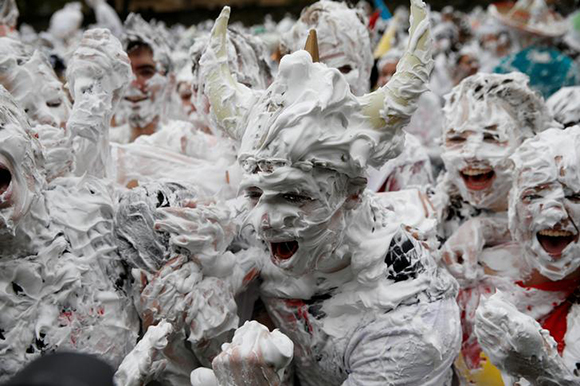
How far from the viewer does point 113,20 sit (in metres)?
11.6

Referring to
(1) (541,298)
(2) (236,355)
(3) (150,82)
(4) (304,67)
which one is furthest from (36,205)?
(3) (150,82)

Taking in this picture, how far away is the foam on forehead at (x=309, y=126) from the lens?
7.57 ft

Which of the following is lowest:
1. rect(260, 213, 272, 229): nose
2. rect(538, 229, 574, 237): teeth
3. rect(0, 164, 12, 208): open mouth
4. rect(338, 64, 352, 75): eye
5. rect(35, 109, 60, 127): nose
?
rect(338, 64, 352, 75): eye

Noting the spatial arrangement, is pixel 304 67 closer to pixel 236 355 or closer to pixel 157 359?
pixel 236 355

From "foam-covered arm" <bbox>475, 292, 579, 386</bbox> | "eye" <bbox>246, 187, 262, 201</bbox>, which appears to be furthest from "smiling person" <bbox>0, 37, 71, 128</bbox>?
"foam-covered arm" <bbox>475, 292, 579, 386</bbox>

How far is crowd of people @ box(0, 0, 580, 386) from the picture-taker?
2377 mm

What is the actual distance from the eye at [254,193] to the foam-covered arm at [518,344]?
89cm

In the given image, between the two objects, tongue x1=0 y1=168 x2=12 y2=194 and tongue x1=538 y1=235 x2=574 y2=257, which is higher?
tongue x1=0 y1=168 x2=12 y2=194

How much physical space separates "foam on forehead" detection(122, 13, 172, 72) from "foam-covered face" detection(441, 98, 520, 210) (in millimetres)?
2202

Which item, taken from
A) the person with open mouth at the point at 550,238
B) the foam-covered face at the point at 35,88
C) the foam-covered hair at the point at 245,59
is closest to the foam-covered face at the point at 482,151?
the person with open mouth at the point at 550,238

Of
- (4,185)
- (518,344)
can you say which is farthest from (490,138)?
(4,185)

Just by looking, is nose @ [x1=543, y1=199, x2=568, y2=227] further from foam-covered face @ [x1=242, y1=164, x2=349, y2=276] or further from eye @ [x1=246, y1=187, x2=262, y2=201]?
eye @ [x1=246, y1=187, x2=262, y2=201]

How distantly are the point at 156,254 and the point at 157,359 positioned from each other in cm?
38

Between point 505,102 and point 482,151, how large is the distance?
12.6 inches
